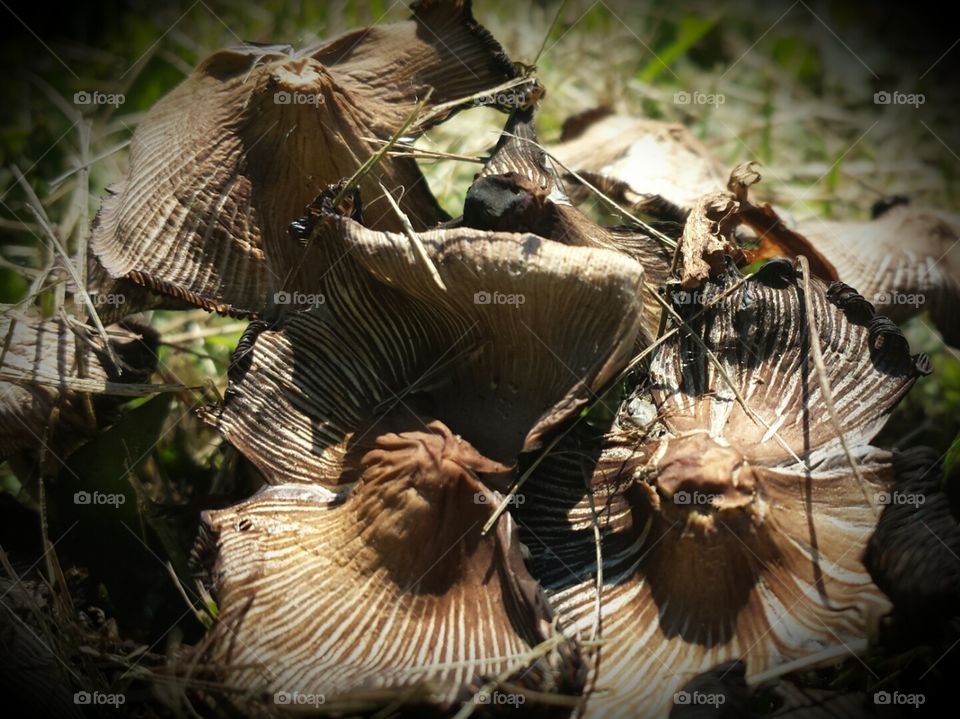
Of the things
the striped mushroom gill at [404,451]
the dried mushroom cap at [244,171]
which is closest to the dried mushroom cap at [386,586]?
the striped mushroom gill at [404,451]

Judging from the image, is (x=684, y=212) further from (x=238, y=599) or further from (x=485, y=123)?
(x=238, y=599)

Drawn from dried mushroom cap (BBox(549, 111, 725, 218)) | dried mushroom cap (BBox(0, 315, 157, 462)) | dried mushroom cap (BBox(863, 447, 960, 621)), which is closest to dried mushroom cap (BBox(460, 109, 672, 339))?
dried mushroom cap (BBox(549, 111, 725, 218))

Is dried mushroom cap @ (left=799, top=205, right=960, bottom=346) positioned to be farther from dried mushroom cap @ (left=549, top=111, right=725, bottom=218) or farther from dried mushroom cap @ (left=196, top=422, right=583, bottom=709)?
dried mushroom cap @ (left=196, top=422, right=583, bottom=709)

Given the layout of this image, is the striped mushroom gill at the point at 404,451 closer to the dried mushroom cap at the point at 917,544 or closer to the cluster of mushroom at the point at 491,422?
the cluster of mushroom at the point at 491,422

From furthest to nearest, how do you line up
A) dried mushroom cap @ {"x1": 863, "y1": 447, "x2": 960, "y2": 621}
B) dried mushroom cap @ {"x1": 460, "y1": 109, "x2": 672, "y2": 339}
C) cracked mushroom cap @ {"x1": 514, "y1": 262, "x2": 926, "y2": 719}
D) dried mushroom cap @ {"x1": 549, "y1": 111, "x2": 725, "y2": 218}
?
dried mushroom cap @ {"x1": 549, "y1": 111, "x2": 725, "y2": 218} < dried mushroom cap @ {"x1": 460, "y1": 109, "x2": 672, "y2": 339} < cracked mushroom cap @ {"x1": 514, "y1": 262, "x2": 926, "y2": 719} < dried mushroom cap @ {"x1": 863, "y1": 447, "x2": 960, "y2": 621}

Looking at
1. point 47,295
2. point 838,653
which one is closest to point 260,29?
point 47,295

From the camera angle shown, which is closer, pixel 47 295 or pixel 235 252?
pixel 235 252
